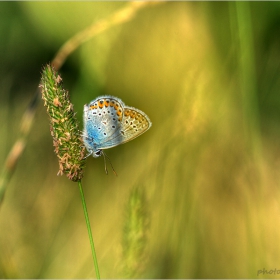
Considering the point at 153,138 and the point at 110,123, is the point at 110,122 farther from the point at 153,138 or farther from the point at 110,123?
the point at 153,138

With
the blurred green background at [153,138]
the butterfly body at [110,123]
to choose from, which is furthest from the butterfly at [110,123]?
the blurred green background at [153,138]

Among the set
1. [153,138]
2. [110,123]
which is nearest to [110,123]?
[110,123]

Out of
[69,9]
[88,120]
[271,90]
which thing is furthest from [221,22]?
[88,120]

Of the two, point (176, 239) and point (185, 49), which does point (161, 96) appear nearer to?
point (185, 49)

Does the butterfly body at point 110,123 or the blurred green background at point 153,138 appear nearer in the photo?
the butterfly body at point 110,123

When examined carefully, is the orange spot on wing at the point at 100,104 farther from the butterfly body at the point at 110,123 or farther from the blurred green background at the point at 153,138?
the blurred green background at the point at 153,138
